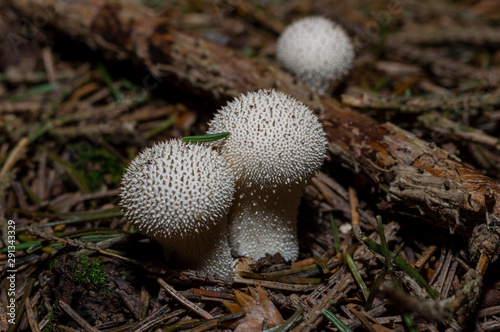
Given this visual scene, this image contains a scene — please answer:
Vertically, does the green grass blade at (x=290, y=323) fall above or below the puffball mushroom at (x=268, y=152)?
below

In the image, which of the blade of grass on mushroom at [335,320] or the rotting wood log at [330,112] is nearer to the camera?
the blade of grass on mushroom at [335,320]

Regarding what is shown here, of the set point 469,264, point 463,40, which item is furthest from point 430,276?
point 463,40

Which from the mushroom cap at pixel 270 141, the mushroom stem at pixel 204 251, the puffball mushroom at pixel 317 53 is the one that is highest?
the puffball mushroom at pixel 317 53

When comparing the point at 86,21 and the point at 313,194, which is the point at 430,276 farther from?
the point at 86,21

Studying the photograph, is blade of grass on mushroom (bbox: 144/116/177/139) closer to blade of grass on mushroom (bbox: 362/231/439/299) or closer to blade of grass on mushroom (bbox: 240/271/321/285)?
blade of grass on mushroom (bbox: 240/271/321/285)

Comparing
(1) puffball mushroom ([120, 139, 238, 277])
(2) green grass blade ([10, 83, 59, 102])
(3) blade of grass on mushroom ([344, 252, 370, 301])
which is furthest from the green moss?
(2) green grass blade ([10, 83, 59, 102])

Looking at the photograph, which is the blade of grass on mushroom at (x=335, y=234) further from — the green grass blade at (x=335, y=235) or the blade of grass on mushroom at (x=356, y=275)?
the blade of grass on mushroom at (x=356, y=275)

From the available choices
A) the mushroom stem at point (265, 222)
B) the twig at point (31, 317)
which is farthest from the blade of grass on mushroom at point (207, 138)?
the twig at point (31, 317)

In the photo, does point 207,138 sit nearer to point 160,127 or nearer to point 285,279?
point 285,279
